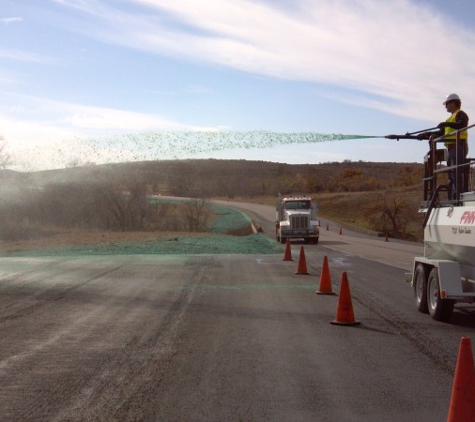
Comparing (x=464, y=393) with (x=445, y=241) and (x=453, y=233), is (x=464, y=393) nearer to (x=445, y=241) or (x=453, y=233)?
(x=453, y=233)

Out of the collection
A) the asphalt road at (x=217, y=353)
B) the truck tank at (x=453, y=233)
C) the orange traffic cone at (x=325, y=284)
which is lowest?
the asphalt road at (x=217, y=353)

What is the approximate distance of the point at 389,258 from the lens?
2911 cm

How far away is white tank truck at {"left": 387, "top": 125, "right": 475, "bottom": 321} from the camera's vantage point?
11078 millimetres

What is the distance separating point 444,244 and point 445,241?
94mm

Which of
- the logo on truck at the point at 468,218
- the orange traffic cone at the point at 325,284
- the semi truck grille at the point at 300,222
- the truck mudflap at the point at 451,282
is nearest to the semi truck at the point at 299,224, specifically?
the semi truck grille at the point at 300,222

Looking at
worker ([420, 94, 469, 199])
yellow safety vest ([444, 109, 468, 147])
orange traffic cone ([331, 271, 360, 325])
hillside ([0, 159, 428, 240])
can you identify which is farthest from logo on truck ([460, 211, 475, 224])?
hillside ([0, 159, 428, 240])

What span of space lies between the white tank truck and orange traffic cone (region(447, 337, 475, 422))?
5668 mm

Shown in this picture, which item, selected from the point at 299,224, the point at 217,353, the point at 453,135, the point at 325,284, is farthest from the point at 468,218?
the point at 299,224

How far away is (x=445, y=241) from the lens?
39.4 ft

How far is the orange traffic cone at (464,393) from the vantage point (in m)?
5.14

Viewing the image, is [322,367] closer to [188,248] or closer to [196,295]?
[196,295]

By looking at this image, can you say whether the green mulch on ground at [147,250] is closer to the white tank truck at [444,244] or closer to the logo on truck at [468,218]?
the white tank truck at [444,244]

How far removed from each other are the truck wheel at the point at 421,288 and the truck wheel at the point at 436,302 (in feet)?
Result: 0.69

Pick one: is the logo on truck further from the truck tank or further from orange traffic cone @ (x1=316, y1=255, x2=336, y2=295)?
orange traffic cone @ (x1=316, y1=255, x2=336, y2=295)
